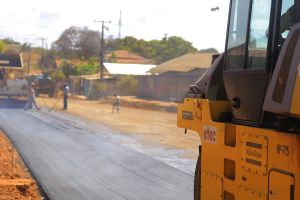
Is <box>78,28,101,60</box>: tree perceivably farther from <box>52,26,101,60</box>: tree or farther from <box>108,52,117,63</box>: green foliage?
<box>108,52,117,63</box>: green foliage

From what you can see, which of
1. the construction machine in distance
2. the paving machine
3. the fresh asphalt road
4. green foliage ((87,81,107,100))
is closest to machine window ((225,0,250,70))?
the construction machine in distance

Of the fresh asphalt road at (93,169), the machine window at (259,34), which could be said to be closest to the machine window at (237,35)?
the machine window at (259,34)

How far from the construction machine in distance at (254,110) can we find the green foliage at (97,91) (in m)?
53.9

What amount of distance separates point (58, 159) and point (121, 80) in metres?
49.4

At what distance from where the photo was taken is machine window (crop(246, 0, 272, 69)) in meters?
5.11

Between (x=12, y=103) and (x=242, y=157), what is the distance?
1283 inches

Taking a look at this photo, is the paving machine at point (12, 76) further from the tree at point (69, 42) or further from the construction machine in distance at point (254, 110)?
the tree at point (69, 42)

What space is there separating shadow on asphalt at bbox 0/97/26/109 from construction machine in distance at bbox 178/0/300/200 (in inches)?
1138

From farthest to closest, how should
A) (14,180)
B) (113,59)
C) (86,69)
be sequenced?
(113,59)
(86,69)
(14,180)

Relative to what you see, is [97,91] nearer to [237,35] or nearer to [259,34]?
Result: [237,35]

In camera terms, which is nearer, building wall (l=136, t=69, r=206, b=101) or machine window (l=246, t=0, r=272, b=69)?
machine window (l=246, t=0, r=272, b=69)

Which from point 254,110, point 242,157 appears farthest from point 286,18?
point 242,157

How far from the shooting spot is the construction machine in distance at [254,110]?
172 inches

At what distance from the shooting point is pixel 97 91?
A: 61.1 m
